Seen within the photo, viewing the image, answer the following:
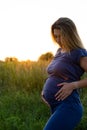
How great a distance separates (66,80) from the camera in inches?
200

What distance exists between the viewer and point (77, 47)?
16.8 ft

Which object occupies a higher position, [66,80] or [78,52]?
[78,52]

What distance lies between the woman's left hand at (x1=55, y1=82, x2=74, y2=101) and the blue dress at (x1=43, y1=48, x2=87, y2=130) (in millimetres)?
42

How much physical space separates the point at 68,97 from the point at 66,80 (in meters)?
0.18

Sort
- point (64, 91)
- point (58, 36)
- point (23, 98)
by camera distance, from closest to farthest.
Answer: point (64, 91), point (58, 36), point (23, 98)

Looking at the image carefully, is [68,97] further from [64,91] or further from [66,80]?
[66,80]

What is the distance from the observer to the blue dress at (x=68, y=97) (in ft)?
16.2

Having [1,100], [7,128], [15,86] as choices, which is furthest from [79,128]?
[15,86]

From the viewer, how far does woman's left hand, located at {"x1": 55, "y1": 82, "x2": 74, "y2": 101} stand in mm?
4988

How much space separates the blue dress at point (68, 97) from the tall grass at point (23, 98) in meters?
3.40

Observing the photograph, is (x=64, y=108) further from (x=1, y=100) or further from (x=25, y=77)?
(x=25, y=77)

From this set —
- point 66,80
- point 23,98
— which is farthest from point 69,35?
point 23,98

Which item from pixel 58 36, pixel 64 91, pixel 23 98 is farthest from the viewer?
pixel 23 98

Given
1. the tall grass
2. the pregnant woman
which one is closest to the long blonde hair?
the pregnant woman
